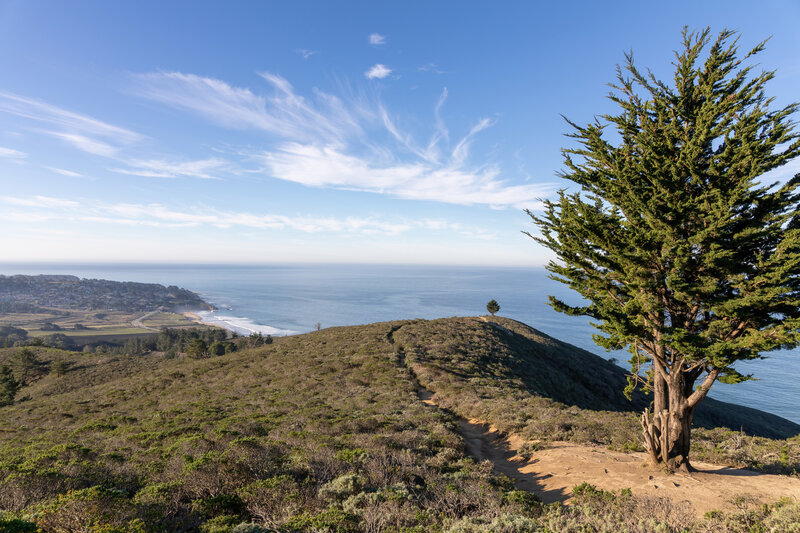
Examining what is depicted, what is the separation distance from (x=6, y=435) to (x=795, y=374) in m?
126

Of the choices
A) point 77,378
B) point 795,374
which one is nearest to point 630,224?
point 77,378

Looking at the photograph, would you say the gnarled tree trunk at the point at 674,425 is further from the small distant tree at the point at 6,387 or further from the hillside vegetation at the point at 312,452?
the small distant tree at the point at 6,387

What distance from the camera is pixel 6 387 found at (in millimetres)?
33469

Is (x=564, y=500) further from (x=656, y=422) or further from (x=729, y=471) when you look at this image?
(x=729, y=471)

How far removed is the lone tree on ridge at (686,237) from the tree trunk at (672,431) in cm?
3

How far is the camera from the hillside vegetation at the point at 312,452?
6.25 metres

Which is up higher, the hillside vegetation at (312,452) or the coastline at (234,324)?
the hillside vegetation at (312,452)

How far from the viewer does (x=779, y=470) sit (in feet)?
30.2

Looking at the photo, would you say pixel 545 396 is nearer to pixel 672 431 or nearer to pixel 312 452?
pixel 672 431

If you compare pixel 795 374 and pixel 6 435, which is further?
pixel 795 374

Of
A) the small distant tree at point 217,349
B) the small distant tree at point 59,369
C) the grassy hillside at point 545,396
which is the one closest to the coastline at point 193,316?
the small distant tree at point 217,349

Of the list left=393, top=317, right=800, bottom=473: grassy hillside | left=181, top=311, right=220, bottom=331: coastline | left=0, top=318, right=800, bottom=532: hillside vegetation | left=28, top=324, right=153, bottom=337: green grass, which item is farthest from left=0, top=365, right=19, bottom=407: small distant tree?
left=181, top=311, right=220, bottom=331: coastline

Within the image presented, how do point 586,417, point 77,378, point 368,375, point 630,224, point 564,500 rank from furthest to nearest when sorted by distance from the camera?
point 77,378 → point 368,375 → point 586,417 → point 630,224 → point 564,500

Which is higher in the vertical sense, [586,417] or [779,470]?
[779,470]
